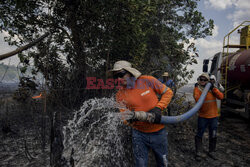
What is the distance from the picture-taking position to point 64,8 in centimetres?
600

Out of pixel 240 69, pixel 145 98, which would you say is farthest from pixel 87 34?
pixel 240 69

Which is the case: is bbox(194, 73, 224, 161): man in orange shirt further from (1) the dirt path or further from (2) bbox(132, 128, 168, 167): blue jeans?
(2) bbox(132, 128, 168, 167): blue jeans

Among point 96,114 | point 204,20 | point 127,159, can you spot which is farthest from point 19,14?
point 204,20

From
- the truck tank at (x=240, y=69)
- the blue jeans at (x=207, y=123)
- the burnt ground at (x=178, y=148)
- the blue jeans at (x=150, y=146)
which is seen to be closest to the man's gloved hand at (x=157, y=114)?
the blue jeans at (x=150, y=146)

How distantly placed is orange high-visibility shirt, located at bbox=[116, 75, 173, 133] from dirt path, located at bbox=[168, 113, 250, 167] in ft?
6.18

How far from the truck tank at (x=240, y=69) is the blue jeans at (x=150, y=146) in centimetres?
552

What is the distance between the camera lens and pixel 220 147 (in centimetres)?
459

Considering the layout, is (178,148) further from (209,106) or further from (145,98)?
(145,98)

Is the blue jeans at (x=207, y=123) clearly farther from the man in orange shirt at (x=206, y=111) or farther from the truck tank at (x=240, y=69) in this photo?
the truck tank at (x=240, y=69)

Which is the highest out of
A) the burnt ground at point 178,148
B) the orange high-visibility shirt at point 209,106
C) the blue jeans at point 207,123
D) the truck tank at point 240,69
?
the truck tank at point 240,69

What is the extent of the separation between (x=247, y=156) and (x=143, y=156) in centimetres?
322

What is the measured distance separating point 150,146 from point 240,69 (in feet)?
19.3

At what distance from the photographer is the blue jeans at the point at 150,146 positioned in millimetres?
2309

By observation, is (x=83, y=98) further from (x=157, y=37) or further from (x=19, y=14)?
Answer: (x=157, y=37)
